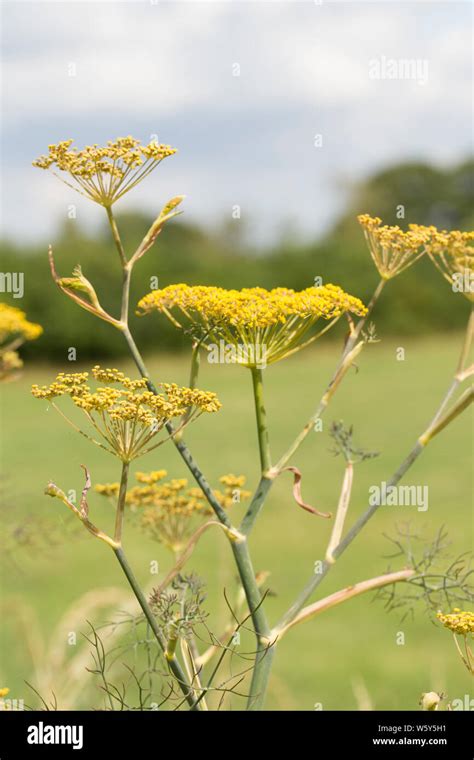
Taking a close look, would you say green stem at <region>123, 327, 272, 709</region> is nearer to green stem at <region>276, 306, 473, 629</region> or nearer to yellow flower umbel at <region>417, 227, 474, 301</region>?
green stem at <region>276, 306, 473, 629</region>

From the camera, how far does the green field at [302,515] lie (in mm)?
7078

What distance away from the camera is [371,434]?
22094mm

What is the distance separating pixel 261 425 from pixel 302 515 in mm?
16293

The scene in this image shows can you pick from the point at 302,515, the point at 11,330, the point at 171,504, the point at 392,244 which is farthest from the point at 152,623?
the point at 302,515

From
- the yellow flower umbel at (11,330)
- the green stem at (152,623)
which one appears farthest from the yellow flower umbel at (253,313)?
the green stem at (152,623)

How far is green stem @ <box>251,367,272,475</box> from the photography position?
147 centimetres

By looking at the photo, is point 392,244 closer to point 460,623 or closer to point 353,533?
point 353,533

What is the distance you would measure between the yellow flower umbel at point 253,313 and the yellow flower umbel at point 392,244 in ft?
0.37

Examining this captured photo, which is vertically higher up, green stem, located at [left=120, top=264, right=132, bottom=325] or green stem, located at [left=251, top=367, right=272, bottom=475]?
green stem, located at [left=120, top=264, right=132, bottom=325]

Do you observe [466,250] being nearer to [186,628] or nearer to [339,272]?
[186,628]

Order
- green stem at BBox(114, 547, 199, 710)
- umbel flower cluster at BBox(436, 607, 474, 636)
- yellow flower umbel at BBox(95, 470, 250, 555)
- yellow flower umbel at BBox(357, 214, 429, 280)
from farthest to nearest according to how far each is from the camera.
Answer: yellow flower umbel at BBox(95, 470, 250, 555), yellow flower umbel at BBox(357, 214, 429, 280), umbel flower cluster at BBox(436, 607, 474, 636), green stem at BBox(114, 547, 199, 710)

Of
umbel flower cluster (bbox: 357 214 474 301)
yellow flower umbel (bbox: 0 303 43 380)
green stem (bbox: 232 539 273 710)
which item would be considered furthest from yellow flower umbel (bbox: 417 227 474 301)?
yellow flower umbel (bbox: 0 303 43 380)

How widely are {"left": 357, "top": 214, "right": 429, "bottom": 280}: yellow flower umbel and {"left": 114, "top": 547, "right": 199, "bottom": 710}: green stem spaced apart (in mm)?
616
